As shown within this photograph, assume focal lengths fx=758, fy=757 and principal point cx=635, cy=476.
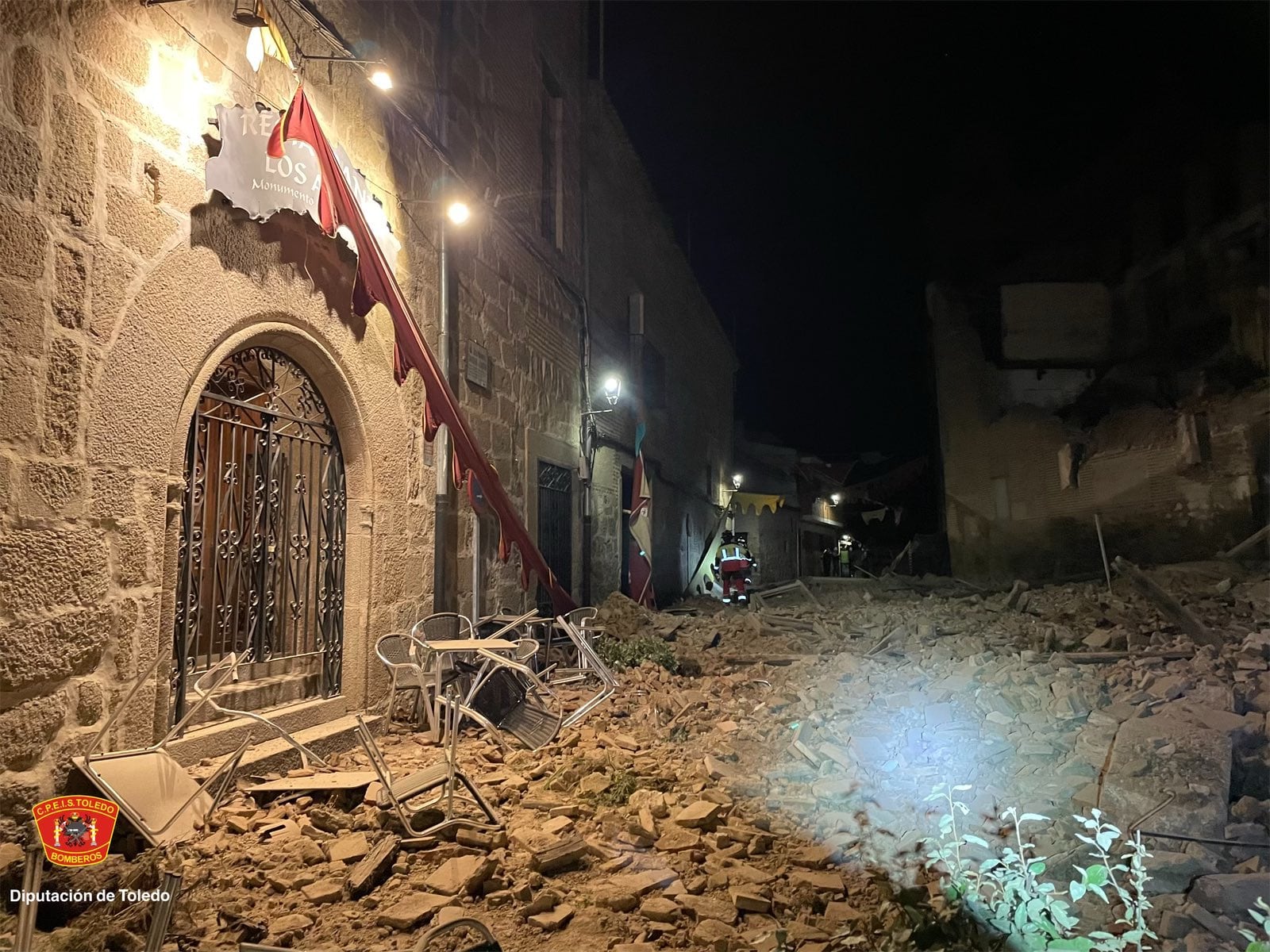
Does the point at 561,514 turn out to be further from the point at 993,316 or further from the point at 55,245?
the point at 993,316

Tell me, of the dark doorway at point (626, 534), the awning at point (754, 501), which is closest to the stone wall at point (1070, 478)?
the awning at point (754, 501)

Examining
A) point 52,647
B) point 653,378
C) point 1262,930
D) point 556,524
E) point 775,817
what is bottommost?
point 1262,930

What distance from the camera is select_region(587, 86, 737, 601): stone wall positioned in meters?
11.4

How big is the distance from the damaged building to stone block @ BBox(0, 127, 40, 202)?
14.8 metres

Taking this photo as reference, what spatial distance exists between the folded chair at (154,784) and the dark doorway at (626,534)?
27.7 ft

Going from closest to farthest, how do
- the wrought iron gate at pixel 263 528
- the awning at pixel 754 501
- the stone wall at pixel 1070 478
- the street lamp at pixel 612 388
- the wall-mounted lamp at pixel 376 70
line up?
1. the wrought iron gate at pixel 263 528
2. the wall-mounted lamp at pixel 376 70
3. the street lamp at pixel 612 388
4. the stone wall at pixel 1070 478
5. the awning at pixel 754 501

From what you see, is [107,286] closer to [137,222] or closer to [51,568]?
[137,222]

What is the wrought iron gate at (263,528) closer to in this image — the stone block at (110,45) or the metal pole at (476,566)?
the stone block at (110,45)

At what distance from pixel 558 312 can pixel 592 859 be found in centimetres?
731

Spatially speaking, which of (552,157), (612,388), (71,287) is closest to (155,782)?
(71,287)

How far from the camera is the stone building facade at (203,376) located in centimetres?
306

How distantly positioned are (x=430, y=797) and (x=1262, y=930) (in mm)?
3476

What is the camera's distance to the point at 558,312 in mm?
9531

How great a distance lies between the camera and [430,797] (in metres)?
3.76
